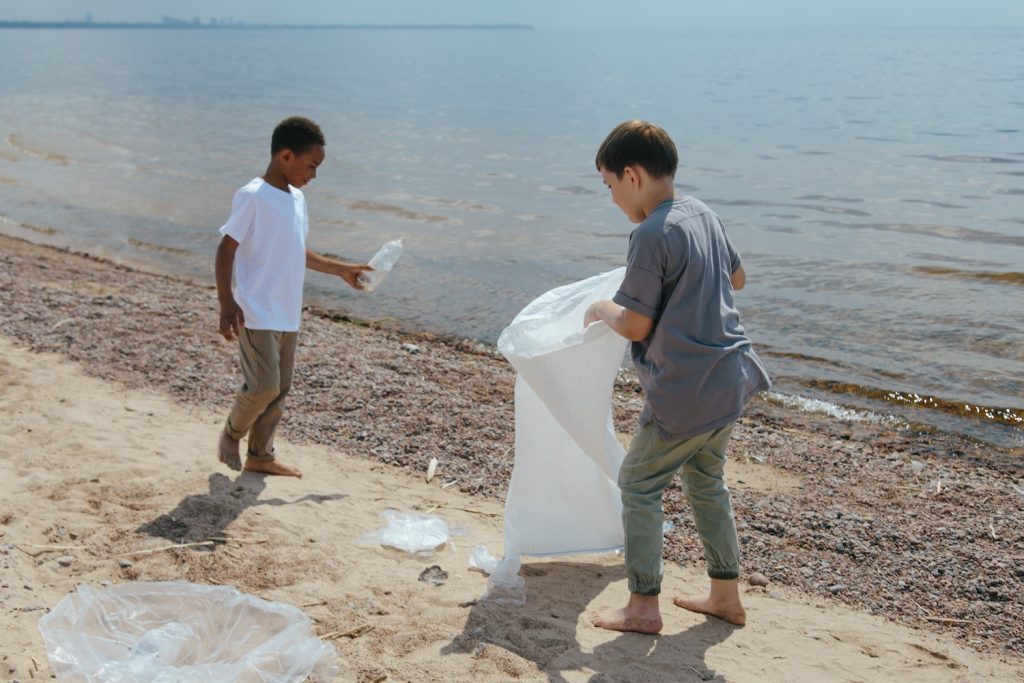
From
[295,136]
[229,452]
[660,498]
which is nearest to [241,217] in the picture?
[295,136]

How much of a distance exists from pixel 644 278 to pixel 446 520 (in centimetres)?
202

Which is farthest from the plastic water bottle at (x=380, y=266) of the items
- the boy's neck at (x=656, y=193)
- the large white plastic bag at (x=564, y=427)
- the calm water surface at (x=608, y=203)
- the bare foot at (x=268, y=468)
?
the calm water surface at (x=608, y=203)

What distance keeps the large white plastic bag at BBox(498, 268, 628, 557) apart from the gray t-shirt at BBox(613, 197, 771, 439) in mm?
419

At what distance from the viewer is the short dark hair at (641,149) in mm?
3432

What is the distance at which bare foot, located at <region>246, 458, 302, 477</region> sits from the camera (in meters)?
5.25

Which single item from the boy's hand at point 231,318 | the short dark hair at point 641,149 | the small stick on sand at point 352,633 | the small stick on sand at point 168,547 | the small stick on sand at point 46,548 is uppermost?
the short dark hair at point 641,149

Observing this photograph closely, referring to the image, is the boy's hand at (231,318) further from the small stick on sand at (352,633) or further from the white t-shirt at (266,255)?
the small stick on sand at (352,633)

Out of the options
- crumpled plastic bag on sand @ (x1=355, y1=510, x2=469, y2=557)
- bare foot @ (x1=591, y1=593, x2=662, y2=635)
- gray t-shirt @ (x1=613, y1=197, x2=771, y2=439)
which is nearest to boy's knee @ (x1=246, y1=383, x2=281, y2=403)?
crumpled plastic bag on sand @ (x1=355, y1=510, x2=469, y2=557)

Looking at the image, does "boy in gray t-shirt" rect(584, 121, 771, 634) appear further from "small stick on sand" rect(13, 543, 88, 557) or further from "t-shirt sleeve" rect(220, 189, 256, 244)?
"small stick on sand" rect(13, 543, 88, 557)

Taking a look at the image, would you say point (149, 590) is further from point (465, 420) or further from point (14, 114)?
point (14, 114)

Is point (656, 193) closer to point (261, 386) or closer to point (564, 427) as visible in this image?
point (564, 427)

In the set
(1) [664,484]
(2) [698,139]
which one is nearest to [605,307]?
(1) [664,484]

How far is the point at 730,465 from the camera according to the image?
6.01 m

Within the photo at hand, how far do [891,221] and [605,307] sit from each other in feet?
41.6
